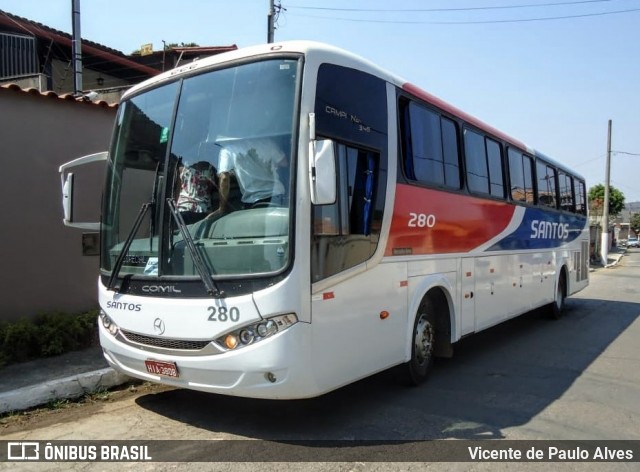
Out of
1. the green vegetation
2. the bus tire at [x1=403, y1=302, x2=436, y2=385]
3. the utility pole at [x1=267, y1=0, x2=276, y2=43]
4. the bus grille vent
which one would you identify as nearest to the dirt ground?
the bus grille vent

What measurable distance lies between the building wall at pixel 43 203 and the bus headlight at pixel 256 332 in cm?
428

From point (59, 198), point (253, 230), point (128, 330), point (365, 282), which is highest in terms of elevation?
point (59, 198)

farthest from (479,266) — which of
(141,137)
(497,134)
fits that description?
(141,137)

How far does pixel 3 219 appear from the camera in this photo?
22.6 feet

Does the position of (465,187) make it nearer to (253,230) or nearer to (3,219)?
(253,230)

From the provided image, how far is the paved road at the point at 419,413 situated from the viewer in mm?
4484

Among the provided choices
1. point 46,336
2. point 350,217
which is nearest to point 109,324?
point 46,336

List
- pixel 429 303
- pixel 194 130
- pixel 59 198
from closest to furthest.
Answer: pixel 194 130 < pixel 429 303 < pixel 59 198

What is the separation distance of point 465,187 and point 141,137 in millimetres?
3975

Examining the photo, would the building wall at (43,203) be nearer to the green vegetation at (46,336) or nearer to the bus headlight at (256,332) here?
the green vegetation at (46,336)

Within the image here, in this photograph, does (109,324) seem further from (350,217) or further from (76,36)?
(76,36)

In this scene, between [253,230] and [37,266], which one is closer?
[253,230]

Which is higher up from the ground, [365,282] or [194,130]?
[194,130]

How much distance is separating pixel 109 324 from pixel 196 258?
4.28 ft
